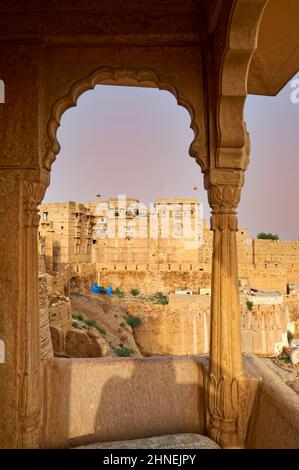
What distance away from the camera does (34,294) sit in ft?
9.05

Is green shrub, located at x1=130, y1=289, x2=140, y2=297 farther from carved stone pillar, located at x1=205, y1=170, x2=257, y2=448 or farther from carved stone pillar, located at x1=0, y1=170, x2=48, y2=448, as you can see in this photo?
carved stone pillar, located at x1=0, y1=170, x2=48, y2=448

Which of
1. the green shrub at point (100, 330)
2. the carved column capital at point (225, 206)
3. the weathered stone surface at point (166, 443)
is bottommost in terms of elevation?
the green shrub at point (100, 330)

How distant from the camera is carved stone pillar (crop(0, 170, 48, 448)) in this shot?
2.64 metres

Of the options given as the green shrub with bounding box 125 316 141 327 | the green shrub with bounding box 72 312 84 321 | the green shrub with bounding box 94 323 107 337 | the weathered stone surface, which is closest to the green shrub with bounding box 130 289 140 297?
the green shrub with bounding box 125 316 141 327

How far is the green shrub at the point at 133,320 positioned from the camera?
2120cm

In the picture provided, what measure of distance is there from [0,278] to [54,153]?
1209 mm

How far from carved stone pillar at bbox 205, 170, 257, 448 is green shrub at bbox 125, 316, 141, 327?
18863 mm

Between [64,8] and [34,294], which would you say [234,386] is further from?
[64,8]

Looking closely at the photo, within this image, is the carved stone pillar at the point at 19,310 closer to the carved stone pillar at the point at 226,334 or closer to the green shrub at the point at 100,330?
the carved stone pillar at the point at 226,334

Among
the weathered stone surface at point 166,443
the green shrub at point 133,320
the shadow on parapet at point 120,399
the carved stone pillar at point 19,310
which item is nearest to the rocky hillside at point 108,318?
the green shrub at point 133,320

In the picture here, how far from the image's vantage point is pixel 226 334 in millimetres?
2855

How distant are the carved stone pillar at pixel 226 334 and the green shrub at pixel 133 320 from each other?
1886 centimetres
